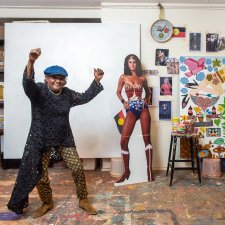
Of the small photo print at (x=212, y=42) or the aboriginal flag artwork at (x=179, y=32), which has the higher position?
the aboriginal flag artwork at (x=179, y=32)

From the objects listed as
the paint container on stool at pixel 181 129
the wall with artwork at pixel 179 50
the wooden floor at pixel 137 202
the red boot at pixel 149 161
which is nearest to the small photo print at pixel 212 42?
the wall with artwork at pixel 179 50

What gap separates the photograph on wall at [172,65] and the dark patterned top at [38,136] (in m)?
2.06

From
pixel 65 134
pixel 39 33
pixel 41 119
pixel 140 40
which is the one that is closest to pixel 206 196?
pixel 65 134

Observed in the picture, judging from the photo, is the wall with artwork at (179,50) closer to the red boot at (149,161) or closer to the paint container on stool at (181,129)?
the paint container on stool at (181,129)

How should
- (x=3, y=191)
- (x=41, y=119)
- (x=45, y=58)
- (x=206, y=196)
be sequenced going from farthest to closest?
1. (x=45, y=58)
2. (x=3, y=191)
3. (x=206, y=196)
4. (x=41, y=119)

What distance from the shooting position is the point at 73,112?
4070mm

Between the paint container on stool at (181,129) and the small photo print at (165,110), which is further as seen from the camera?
the small photo print at (165,110)

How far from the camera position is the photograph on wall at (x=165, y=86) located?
13.6ft

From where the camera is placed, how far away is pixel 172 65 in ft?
13.5

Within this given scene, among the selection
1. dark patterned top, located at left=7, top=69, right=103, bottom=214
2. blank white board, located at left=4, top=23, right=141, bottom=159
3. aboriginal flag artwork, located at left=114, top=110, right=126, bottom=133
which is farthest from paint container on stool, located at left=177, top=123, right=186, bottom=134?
dark patterned top, located at left=7, top=69, right=103, bottom=214

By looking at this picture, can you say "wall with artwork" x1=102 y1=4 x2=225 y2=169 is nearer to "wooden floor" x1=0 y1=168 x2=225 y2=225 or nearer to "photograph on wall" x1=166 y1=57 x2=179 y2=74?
"photograph on wall" x1=166 y1=57 x2=179 y2=74

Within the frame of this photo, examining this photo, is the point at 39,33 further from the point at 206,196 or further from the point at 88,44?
the point at 206,196

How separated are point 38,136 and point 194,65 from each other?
2662mm

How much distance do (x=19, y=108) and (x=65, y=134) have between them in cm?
173
